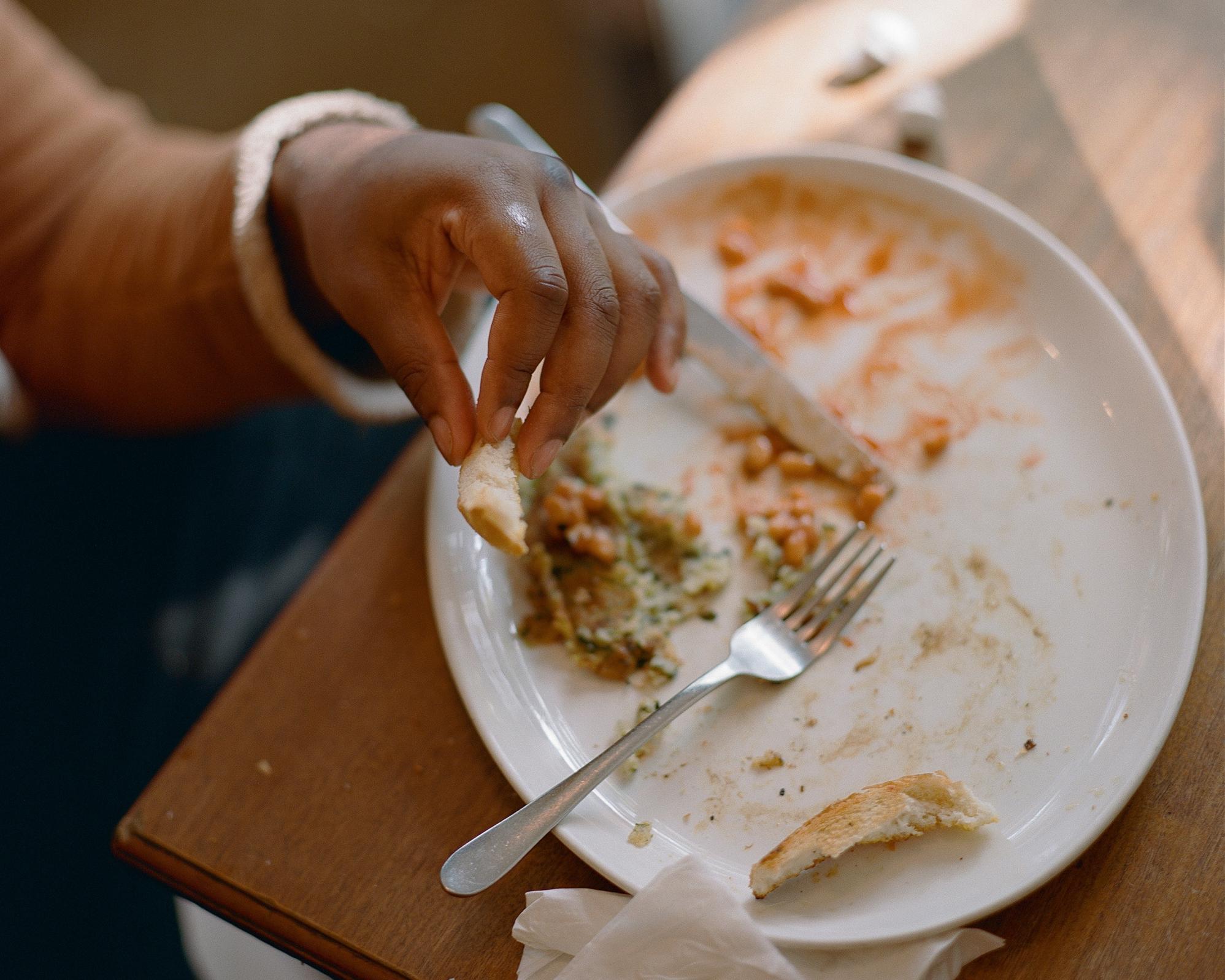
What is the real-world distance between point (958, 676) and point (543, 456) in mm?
401

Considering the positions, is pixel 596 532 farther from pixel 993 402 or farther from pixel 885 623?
pixel 993 402

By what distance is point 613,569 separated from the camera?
852mm

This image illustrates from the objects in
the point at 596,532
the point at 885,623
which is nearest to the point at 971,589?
the point at 885,623

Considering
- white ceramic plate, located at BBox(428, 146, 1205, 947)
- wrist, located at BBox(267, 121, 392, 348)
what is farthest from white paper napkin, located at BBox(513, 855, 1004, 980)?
wrist, located at BBox(267, 121, 392, 348)

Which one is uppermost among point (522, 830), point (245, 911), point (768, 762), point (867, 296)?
point (867, 296)

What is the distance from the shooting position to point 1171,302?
932 millimetres

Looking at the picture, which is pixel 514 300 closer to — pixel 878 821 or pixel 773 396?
pixel 773 396

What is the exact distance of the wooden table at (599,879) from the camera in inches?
26.0

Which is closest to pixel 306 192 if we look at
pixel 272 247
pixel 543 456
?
pixel 272 247

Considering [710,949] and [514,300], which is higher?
[514,300]

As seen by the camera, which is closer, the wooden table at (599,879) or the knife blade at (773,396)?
the wooden table at (599,879)

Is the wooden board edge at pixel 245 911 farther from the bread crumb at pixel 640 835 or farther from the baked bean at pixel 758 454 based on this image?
the baked bean at pixel 758 454

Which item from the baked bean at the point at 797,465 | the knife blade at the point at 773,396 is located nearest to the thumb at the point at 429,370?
the knife blade at the point at 773,396

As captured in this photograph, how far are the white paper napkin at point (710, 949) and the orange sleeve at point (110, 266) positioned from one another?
72 cm
